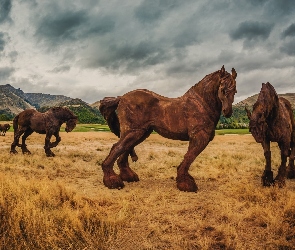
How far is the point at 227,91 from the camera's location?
6.01 metres

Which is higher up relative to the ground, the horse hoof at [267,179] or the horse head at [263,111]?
the horse head at [263,111]

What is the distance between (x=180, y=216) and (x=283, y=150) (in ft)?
11.5

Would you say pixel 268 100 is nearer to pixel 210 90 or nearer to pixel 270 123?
pixel 270 123

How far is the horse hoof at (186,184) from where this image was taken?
6.48 m

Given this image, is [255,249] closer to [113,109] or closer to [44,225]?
[44,225]

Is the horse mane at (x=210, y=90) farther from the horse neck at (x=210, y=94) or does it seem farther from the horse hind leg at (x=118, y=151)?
the horse hind leg at (x=118, y=151)

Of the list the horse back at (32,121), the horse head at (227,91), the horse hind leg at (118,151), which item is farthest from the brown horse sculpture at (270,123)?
the horse back at (32,121)

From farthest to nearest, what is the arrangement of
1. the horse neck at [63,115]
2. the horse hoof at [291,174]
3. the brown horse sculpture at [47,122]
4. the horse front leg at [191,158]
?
the horse neck at [63,115] < the brown horse sculpture at [47,122] < the horse hoof at [291,174] < the horse front leg at [191,158]

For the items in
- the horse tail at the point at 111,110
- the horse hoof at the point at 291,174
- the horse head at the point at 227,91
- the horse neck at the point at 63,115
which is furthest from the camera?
the horse neck at the point at 63,115

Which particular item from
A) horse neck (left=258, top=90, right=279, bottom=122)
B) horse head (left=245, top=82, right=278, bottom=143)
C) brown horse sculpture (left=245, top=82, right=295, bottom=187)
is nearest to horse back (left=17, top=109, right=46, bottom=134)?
brown horse sculpture (left=245, top=82, right=295, bottom=187)

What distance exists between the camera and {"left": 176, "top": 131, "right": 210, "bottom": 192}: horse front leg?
6445 millimetres

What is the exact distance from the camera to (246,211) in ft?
15.6

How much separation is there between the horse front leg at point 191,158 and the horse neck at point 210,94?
62 cm

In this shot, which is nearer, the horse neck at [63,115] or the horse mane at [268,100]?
the horse mane at [268,100]
